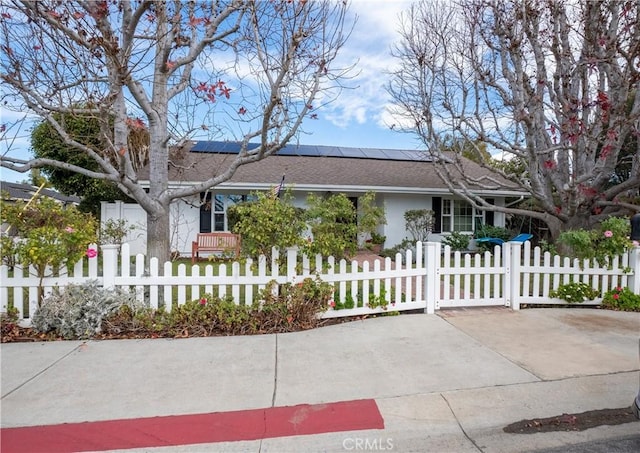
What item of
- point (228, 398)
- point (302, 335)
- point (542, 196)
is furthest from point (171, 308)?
point (542, 196)

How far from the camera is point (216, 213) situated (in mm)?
13156

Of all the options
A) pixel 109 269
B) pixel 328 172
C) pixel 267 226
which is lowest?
pixel 109 269

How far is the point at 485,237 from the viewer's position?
14.3 meters

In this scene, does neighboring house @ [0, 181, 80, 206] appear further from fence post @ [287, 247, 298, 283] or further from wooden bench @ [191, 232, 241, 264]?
fence post @ [287, 247, 298, 283]

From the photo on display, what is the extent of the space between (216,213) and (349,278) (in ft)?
28.3

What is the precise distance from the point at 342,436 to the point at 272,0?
5419 millimetres

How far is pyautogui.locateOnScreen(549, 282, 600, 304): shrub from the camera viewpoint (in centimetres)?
652

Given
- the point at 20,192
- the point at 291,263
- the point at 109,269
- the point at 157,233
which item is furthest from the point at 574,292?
the point at 20,192

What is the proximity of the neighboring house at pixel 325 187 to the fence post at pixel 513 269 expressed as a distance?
5.81m

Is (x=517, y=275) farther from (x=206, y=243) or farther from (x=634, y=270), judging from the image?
(x=206, y=243)

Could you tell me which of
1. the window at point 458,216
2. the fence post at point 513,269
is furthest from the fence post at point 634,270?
the window at point 458,216

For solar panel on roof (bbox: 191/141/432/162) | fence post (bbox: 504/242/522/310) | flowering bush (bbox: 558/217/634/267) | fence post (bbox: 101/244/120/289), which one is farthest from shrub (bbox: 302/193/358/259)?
solar panel on roof (bbox: 191/141/432/162)

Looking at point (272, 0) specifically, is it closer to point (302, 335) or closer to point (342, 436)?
point (302, 335)

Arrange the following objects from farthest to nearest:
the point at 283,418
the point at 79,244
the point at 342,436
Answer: the point at 79,244 → the point at 283,418 → the point at 342,436
